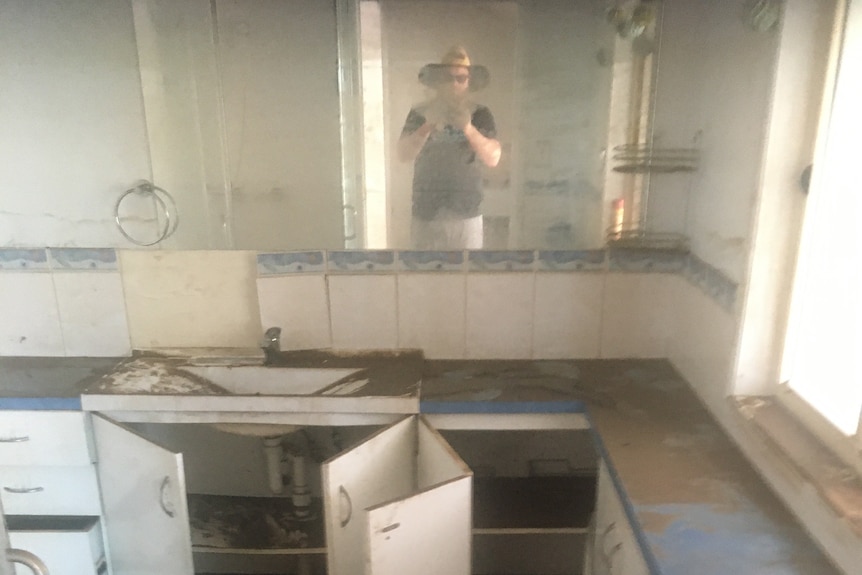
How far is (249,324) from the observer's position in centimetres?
197

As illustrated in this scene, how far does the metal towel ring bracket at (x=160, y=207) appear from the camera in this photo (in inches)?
Result: 72.6

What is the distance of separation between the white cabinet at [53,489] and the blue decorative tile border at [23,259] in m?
0.47

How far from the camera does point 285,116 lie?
180 cm

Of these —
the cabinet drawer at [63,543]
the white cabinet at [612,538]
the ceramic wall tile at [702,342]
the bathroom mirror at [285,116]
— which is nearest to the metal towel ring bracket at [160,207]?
Answer: the bathroom mirror at [285,116]

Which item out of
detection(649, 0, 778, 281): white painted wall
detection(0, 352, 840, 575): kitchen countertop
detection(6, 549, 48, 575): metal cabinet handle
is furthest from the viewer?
detection(649, 0, 778, 281): white painted wall

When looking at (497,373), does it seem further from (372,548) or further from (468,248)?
(372,548)

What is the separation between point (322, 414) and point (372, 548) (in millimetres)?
483

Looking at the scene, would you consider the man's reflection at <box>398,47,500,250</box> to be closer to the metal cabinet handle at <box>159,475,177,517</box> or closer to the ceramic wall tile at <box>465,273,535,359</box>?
the ceramic wall tile at <box>465,273,535,359</box>

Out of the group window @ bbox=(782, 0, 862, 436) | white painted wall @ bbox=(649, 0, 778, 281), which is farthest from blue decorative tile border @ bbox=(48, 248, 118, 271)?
window @ bbox=(782, 0, 862, 436)

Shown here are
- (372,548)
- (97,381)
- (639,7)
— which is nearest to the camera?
(372,548)

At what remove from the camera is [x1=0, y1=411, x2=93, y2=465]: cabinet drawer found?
66.1 inches

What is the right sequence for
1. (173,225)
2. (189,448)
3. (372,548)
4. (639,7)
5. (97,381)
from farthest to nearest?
(189,448)
(173,225)
(97,381)
(639,7)
(372,548)

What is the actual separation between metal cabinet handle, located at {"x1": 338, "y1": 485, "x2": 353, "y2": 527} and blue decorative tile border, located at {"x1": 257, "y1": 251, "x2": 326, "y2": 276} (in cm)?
67

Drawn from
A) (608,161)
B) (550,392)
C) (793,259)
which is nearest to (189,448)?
(550,392)
